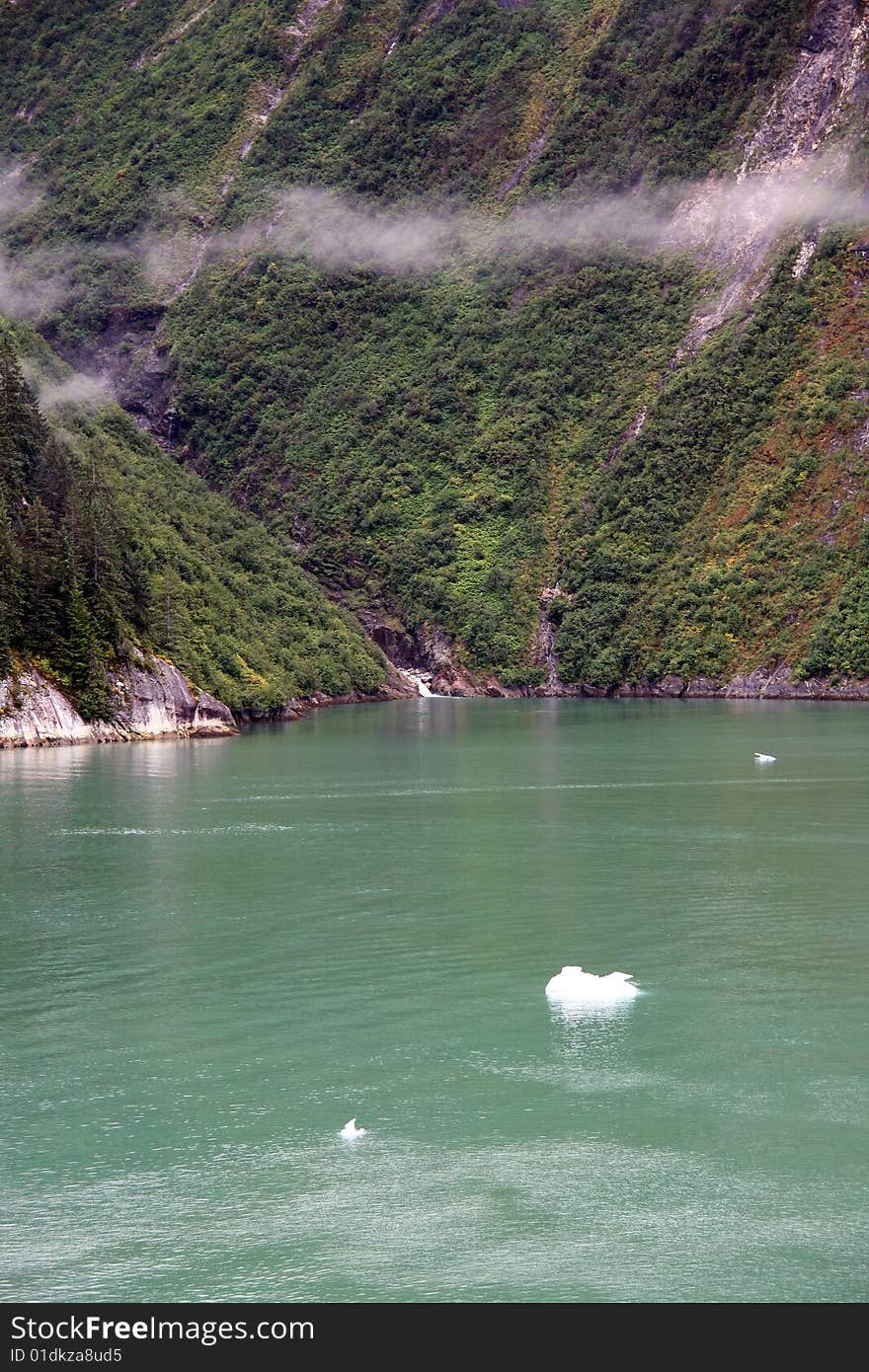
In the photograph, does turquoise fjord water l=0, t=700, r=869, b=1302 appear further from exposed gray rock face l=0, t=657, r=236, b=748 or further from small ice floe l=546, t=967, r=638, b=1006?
exposed gray rock face l=0, t=657, r=236, b=748

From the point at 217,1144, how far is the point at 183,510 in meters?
170

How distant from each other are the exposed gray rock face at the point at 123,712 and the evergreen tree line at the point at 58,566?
1.42m

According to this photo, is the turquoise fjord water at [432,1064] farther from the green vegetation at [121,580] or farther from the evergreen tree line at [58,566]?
the green vegetation at [121,580]

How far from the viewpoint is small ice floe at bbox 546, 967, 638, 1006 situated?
33.8 m

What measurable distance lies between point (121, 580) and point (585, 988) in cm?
9475

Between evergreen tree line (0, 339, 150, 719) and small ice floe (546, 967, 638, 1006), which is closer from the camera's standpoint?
small ice floe (546, 967, 638, 1006)

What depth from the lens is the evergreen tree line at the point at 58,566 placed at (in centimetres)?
11219

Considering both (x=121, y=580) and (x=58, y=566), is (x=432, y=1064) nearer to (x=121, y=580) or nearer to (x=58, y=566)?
(x=58, y=566)

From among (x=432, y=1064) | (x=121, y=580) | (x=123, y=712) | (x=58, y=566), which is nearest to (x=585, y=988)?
(x=432, y=1064)

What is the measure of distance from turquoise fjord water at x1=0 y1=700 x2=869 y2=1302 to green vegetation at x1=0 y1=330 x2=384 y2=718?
51.1 m

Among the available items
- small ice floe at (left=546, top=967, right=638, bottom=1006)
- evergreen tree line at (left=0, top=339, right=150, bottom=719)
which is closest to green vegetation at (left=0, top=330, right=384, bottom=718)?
evergreen tree line at (left=0, top=339, right=150, bottom=719)

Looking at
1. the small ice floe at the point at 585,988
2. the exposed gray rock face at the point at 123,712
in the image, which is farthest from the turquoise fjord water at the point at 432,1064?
the exposed gray rock face at the point at 123,712

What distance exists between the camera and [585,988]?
3397 centimetres

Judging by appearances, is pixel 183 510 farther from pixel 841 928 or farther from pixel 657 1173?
pixel 657 1173
